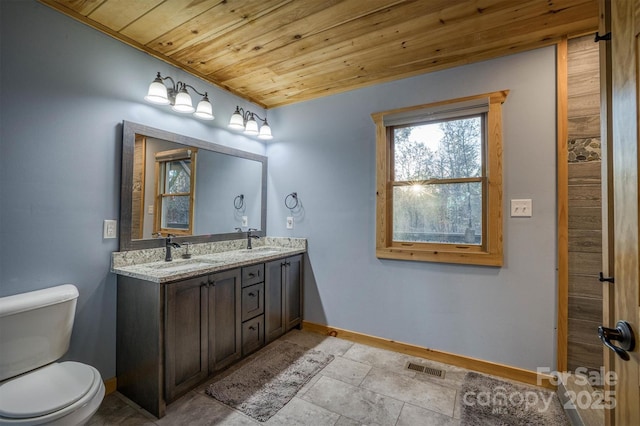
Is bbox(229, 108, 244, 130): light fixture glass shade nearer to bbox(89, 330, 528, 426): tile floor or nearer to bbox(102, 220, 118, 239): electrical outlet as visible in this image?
bbox(102, 220, 118, 239): electrical outlet

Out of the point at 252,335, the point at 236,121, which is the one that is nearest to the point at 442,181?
the point at 236,121

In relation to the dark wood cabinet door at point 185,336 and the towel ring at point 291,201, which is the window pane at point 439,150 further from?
the dark wood cabinet door at point 185,336

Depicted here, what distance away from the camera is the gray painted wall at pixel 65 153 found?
1528mm

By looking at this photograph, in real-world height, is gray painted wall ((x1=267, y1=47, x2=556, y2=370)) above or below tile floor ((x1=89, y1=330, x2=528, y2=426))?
above

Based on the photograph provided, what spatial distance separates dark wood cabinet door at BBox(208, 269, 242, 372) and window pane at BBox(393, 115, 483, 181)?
1704 millimetres

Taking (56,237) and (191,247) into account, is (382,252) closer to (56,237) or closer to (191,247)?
(191,247)

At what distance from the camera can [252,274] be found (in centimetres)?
235

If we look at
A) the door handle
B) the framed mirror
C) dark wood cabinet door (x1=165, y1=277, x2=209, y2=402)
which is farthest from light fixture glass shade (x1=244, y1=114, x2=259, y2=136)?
the door handle

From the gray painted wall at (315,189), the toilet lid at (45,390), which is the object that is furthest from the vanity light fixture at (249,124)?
the toilet lid at (45,390)

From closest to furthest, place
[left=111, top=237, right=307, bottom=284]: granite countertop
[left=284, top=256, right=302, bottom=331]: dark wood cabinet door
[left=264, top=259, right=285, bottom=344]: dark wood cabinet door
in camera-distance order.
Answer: [left=111, top=237, right=307, bottom=284]: granite countertop → [left=264, top=259, right=285, bottom=344]: dark wood cabinet door → [left=284, top=256, right=302, bottom=331]: dark wood cabinet door

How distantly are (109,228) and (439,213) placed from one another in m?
2.50

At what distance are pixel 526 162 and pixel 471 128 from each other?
0.48m

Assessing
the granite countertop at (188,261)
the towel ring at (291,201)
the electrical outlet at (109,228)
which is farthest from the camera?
the towel ring at (291,201)

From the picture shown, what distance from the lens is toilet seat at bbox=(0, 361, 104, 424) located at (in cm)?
112
